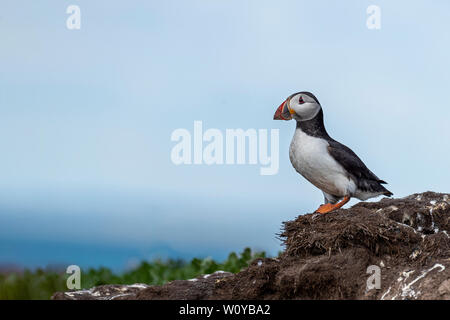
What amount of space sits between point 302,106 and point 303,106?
0.04 feet

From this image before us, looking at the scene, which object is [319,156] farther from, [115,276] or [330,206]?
[115,276]

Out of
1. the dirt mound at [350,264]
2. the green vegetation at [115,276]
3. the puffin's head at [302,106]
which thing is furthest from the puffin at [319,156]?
the green vegetation at [115,276]

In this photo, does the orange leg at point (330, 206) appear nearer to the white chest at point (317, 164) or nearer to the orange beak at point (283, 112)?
the white chest at point (317, 164)

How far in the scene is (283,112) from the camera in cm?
893

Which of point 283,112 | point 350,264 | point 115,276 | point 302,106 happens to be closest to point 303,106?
point 302,106

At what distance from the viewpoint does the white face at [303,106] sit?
8.82 meters

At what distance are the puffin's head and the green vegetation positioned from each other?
10.2 ft

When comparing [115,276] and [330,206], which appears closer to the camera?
[330,206]

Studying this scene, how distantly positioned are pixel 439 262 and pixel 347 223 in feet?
3.33

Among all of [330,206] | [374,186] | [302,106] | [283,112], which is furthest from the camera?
[374,186]

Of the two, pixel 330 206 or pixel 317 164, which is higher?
pixel 317 164
